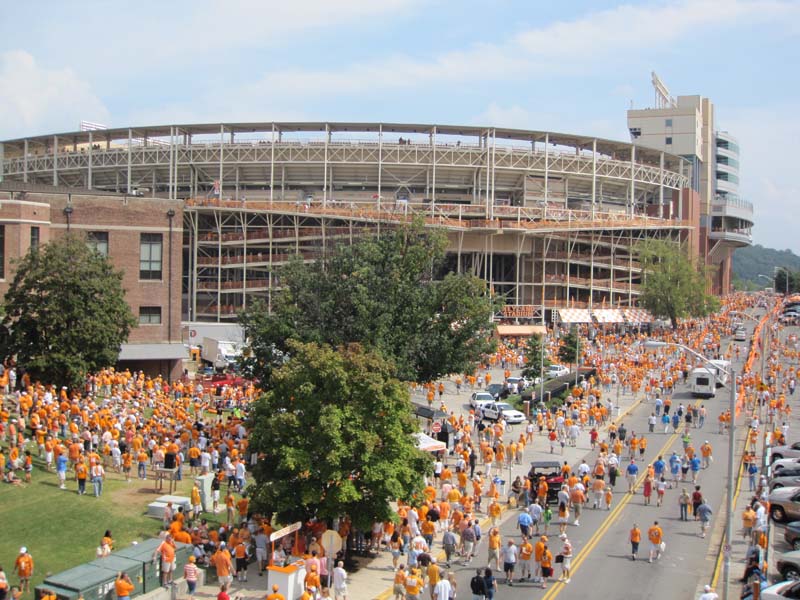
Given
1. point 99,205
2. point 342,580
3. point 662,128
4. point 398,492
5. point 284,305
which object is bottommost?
point 342,580

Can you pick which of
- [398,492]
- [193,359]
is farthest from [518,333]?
[398,492]

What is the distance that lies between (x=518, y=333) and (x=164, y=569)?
57.9 metres

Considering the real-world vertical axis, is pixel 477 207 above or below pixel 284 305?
above

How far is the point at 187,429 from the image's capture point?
30.3 m

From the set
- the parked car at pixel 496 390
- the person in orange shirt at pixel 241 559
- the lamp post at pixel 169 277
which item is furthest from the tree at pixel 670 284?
the person in orange shirt at pixel 241 559

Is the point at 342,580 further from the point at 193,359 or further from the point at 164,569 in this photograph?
the point at 193,359

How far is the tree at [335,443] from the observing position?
2059 centimetres

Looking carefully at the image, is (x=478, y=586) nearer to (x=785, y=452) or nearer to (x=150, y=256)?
(x=785, y=452)

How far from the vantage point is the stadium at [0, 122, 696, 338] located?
76.8 m

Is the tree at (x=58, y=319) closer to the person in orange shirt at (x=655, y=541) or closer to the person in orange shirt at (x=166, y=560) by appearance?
the person in orange shirt at (x=166, y=560)

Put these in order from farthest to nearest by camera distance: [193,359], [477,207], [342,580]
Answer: [477,207], [193,359], [342,580]

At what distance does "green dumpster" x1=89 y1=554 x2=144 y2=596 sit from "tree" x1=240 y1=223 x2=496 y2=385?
12564 mm

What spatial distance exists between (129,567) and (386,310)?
581 inches

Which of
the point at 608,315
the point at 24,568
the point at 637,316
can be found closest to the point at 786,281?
the point at 637,316
